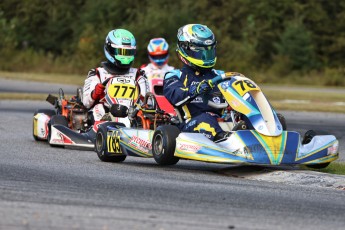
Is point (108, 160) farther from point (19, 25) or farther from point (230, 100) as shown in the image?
point (19, 25)

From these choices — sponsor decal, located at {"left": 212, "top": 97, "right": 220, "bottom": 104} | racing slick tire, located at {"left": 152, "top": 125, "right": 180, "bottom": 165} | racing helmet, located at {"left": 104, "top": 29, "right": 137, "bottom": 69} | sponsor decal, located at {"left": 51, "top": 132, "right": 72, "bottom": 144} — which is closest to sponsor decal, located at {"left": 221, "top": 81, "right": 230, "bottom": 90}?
sponsor decal, located at {"left": 212, "top": 97, "right": 220, "bottom": 104}

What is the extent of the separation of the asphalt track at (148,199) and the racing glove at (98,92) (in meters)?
2.51

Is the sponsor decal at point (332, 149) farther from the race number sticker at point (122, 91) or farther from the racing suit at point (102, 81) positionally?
the racing suit at point (102, 81)

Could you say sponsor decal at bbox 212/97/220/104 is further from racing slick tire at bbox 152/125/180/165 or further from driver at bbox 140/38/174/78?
driver at bbox 140/38/174/78

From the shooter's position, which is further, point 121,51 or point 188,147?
point 121,51

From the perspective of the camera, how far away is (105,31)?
4531 centimetres

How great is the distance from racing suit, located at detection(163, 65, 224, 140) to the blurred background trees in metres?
29.0

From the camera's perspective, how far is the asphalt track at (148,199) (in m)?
6.84

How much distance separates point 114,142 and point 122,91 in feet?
7.56

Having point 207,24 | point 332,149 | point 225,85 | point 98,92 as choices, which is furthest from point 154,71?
point 207,24

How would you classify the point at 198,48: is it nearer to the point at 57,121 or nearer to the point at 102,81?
the point at 102,81

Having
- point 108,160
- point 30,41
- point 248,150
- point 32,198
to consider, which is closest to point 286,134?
point 248,150

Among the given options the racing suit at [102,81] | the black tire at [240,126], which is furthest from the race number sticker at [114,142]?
the racing suit at [102,81]

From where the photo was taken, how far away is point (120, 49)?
14461 millimetres
